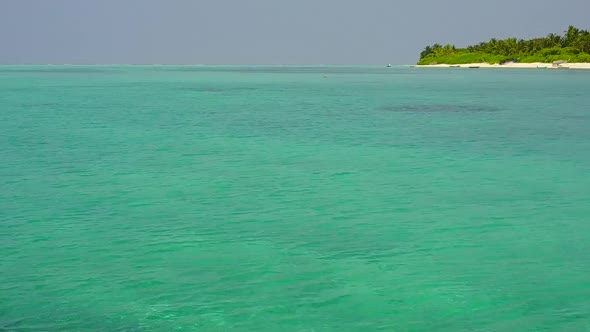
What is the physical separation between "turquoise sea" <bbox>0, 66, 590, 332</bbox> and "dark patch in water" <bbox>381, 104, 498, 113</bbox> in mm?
16495

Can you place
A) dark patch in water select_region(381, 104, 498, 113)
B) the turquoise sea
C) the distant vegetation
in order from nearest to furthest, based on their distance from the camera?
the turquoise sea
dark patch in water select_region(381, 104, 498, 113)
the distant vegetation

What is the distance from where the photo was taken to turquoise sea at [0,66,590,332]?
9.98 meters

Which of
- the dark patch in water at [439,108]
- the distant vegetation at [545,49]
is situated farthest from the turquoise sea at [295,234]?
the distant vegetation at [545,49]

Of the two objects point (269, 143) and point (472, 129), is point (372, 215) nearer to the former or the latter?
point (269, 143)

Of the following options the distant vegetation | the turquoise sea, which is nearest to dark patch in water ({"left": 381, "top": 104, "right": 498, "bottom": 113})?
the turquoise sea

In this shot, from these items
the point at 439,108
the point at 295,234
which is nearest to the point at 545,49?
the point at 439,108

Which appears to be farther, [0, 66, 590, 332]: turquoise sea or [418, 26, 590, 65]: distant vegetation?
[418, 26, 590, 65]: distant vegetation

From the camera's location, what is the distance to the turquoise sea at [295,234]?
998cm

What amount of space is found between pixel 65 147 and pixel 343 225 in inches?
628

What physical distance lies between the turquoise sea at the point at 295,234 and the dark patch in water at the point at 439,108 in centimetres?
1649

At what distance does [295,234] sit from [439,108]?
37030mm

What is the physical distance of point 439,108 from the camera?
4925 cm

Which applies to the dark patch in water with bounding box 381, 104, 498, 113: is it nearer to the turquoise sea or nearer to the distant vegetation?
the turquoise sea

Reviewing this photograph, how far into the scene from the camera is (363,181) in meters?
20.0
